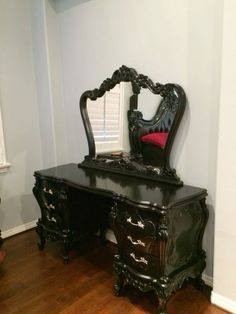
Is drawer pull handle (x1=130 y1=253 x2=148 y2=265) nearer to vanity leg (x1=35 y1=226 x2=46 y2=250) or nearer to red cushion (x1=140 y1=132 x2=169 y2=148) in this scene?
red cushion (x1=140 y1=132 x2=169 y2=148)

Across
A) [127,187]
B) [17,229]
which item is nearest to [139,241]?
[127,187]

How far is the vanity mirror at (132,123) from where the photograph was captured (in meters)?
A: 2.07

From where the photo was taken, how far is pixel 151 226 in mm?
1688

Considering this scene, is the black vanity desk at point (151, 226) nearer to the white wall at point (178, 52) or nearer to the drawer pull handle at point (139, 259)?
the drawer pull handle at point (139, 259)

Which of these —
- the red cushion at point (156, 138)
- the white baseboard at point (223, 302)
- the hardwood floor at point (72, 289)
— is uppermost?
the red cushion at point (156, 138)

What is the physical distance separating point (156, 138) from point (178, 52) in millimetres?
643

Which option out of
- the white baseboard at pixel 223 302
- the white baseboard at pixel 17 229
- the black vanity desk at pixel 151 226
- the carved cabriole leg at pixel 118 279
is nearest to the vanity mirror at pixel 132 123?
the black vanity desk at pixel 151 226

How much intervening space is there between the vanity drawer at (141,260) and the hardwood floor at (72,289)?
291mm

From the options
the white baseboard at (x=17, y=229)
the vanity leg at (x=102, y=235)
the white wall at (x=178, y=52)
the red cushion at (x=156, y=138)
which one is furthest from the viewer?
the white baseboard at (x=17, y=229)

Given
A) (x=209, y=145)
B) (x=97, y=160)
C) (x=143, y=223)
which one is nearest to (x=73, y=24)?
(x=97, y=160)

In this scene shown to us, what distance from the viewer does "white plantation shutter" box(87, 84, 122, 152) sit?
2.42m

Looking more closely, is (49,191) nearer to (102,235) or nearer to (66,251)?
(66,251)

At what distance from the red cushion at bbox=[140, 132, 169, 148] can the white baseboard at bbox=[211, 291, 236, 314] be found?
1.10 m

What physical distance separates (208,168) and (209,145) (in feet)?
0.54
